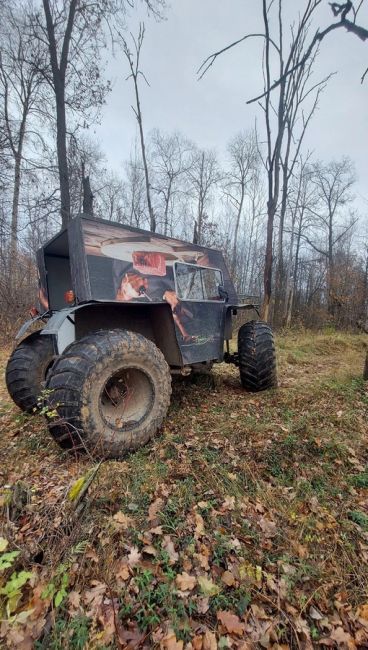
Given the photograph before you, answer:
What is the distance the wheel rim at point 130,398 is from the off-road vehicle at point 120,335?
11 mm

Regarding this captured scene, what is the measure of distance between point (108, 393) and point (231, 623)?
86.6 inches

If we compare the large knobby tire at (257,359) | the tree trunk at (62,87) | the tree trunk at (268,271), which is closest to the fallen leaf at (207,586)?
the large knobby tire at (257,359)

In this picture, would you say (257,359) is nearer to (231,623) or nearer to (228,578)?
(228,578)

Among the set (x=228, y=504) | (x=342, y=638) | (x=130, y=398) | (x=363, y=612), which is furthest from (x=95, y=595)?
(x=130, y=398)

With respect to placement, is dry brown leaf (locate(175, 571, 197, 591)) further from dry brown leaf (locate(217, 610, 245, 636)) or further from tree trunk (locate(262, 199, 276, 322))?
tree trunk (locate(262, 199, 276, 322))

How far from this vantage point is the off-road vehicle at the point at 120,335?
9.23 feet

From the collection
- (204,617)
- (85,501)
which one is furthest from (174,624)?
(85,501)

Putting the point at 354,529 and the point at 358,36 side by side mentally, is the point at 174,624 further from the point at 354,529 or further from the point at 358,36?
the point at 358,36

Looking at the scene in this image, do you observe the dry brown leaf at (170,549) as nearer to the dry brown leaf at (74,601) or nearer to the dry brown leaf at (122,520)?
the dry brown leaf at (122,520)

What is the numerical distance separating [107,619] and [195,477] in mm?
1217

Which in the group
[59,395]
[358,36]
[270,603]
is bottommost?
[270,603]

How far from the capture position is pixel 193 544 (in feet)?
6.69

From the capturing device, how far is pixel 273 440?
10.6ft

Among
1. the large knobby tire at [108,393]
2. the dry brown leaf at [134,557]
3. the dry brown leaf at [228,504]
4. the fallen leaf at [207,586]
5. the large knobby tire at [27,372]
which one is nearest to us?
the fallen leaf at [207,586]
